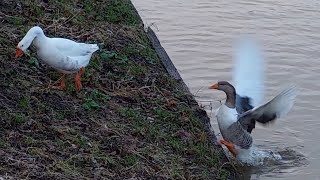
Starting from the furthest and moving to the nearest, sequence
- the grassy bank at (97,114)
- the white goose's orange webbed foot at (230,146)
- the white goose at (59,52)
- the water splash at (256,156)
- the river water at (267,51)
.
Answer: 1. the river water at (267,51)
2. the water splash at (256,156)
3. the white goose's orange webbed foot at (230,146)
4. the white goose at (59,52)
5. the grassy bank at (97,114)

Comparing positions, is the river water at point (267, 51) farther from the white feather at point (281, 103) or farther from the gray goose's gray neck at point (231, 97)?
the white feather at point (281, 103)

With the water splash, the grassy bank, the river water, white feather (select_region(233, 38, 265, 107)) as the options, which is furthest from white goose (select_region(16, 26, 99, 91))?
the river water

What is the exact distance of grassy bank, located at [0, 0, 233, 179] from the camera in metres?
4.87

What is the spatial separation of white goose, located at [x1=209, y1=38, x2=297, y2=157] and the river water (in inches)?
20.1

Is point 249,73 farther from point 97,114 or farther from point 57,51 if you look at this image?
point 57,51

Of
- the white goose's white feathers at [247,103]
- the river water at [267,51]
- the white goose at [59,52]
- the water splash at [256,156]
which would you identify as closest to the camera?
the white goose at [59,52]

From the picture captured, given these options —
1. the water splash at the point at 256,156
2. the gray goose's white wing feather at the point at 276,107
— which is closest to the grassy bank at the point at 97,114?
the gray goose's white wing feather at the point at 276,107

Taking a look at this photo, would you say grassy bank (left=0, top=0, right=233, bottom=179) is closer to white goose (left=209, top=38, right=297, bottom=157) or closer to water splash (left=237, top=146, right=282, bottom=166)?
white goose (left=209, top=38, right=297, bottom=157)

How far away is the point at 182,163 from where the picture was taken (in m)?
5.40

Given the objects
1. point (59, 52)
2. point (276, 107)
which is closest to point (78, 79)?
point (59, 52)

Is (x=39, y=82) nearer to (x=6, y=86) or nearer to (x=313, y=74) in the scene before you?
(x=6, y=86)

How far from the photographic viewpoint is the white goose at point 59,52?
5.68 m

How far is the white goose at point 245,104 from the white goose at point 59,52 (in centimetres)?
139

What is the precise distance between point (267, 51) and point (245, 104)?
3354mm
